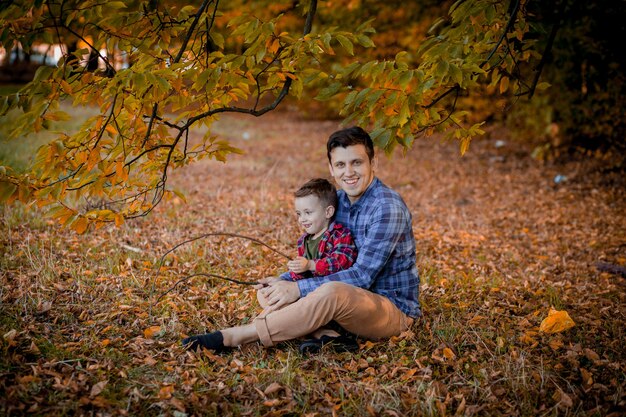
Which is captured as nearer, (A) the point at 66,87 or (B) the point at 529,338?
(A) the point at 66,87

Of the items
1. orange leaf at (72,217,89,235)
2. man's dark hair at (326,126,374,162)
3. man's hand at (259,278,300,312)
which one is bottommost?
man's hand at (259,278,300,312)

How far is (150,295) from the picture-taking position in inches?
157

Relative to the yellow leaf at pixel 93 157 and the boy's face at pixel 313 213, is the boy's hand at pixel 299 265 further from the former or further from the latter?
the yellow leaf at pixel 93 157

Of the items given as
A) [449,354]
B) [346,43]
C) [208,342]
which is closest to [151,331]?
[208,342]

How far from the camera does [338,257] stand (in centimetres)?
338

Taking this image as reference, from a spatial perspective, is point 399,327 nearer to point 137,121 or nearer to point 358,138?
point 358,138

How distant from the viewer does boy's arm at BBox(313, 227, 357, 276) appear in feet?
11.0

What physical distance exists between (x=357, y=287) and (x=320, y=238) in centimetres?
59

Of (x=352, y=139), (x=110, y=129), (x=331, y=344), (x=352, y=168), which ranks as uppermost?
(x=110, y=129)

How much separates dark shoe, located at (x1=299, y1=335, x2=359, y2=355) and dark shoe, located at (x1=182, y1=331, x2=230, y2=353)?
552 mm

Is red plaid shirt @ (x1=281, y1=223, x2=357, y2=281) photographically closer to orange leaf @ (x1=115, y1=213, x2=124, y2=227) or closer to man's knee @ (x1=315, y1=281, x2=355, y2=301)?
man's knee @ (x1=315, y1=281, x2=355, y2=301)

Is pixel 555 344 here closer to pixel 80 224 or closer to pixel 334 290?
pixel 334 290

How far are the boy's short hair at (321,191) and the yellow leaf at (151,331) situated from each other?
1.43 metres

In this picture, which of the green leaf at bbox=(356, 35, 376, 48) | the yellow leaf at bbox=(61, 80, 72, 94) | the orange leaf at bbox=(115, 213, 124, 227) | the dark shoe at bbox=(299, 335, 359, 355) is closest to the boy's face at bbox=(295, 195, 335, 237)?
the dark shoe at bbox=(299, 335, 359, 355)
